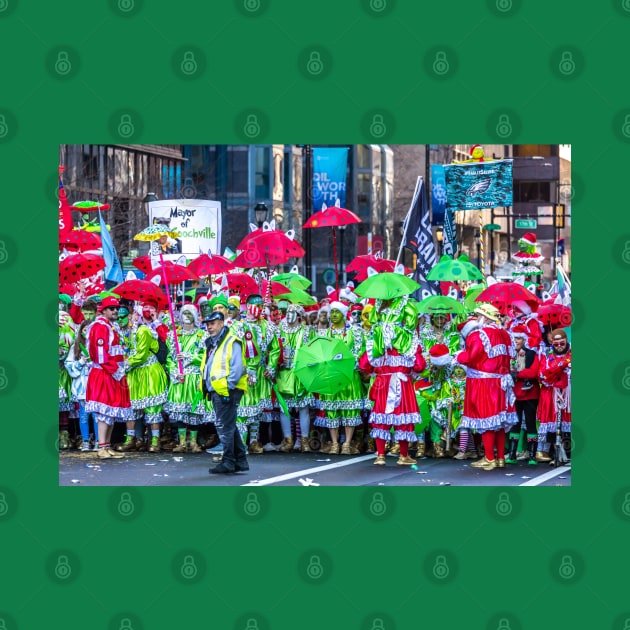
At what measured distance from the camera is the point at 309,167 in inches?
742

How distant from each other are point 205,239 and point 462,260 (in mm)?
3385

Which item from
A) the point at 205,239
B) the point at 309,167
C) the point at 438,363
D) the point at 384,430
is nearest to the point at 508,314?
the point at 438,363

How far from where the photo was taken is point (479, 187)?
15703mm

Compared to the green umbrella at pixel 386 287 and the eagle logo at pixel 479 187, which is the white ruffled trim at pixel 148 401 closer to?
the green umbrella at pixel 386 287

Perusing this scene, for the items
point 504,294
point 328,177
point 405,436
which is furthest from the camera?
point 328,177

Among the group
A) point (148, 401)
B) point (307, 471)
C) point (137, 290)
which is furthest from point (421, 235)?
point (307, 471)

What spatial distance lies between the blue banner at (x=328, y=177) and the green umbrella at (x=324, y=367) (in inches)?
238

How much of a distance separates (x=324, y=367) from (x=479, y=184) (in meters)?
4.25

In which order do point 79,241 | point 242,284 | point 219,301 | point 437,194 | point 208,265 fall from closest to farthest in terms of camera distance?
point 219,301, point 208,265, point 242,284, point 79,241, point 437,194

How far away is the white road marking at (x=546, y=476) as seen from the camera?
11.6 meters

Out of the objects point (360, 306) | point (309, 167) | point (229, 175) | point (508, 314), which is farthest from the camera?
point (229, 175)

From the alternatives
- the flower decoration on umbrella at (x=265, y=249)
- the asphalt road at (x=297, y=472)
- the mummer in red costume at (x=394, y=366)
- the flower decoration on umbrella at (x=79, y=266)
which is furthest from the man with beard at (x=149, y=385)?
the mummer in red costume at (x=394, y=366)

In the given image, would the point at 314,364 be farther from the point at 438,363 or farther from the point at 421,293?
the point at 421,293

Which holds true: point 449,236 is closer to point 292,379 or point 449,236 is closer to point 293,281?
point 293,281
